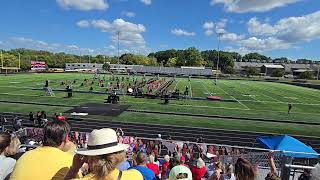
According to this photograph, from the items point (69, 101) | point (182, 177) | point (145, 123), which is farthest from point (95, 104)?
point (182, 177)

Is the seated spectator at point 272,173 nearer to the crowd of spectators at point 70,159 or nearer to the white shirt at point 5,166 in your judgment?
the crowd of spectators at point 70,159

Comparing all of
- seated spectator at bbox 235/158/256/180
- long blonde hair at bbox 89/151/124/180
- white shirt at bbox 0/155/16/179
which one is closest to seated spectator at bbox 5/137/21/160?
white shirt at bbox 0/155/16/179

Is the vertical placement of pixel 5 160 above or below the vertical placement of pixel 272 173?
above

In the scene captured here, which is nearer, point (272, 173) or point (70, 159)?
point (70, 159)

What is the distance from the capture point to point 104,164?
3090mm

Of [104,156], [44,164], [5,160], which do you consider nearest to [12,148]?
[5,160]

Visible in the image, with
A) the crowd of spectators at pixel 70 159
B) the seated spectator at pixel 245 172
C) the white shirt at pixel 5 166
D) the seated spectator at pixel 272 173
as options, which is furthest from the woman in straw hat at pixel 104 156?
the seated spectator at pixel 272 173

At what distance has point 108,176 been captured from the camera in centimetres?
307

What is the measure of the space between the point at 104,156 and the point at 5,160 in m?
1.93

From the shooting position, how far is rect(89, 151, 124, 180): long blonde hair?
10.1ft

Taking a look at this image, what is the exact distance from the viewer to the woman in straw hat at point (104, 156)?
3082 millimetres

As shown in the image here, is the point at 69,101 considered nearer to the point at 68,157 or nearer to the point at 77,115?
the point at 77,115

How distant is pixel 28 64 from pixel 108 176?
6250 inches

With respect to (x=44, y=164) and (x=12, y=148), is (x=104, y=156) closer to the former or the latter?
(x=44, y=164)
